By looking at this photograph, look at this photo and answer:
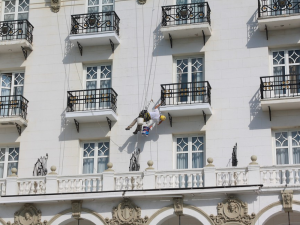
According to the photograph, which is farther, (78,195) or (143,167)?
(143,167)

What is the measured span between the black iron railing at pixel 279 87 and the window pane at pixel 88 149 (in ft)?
24.1

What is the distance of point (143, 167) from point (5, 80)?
770 cm

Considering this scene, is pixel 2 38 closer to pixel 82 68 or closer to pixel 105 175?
pixel 82 68

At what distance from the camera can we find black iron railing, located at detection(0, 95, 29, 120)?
2906 centimetres

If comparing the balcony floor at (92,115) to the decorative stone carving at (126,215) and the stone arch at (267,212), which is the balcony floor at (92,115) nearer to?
the decorative stone carving at (126,215)

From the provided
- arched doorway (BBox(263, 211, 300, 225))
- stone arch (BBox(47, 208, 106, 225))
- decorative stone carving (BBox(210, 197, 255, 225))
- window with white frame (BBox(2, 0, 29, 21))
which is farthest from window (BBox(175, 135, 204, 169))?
window with white frame (BBox(2, 0, 29, 21))

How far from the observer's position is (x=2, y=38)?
30266mm

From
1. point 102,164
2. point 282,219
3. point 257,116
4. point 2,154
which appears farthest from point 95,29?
point 282,219

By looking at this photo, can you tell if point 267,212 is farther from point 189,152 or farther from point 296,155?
point 189,152

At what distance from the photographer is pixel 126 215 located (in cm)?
2548

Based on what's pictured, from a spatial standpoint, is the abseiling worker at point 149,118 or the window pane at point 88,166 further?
the window pane at point 88,166

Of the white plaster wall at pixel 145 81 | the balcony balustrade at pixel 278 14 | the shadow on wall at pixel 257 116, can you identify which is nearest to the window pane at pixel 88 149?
the white plaster wall at pixel 145 81

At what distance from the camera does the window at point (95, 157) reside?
28.3 m

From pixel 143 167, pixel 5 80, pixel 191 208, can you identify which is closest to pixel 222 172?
pixel 191 208
